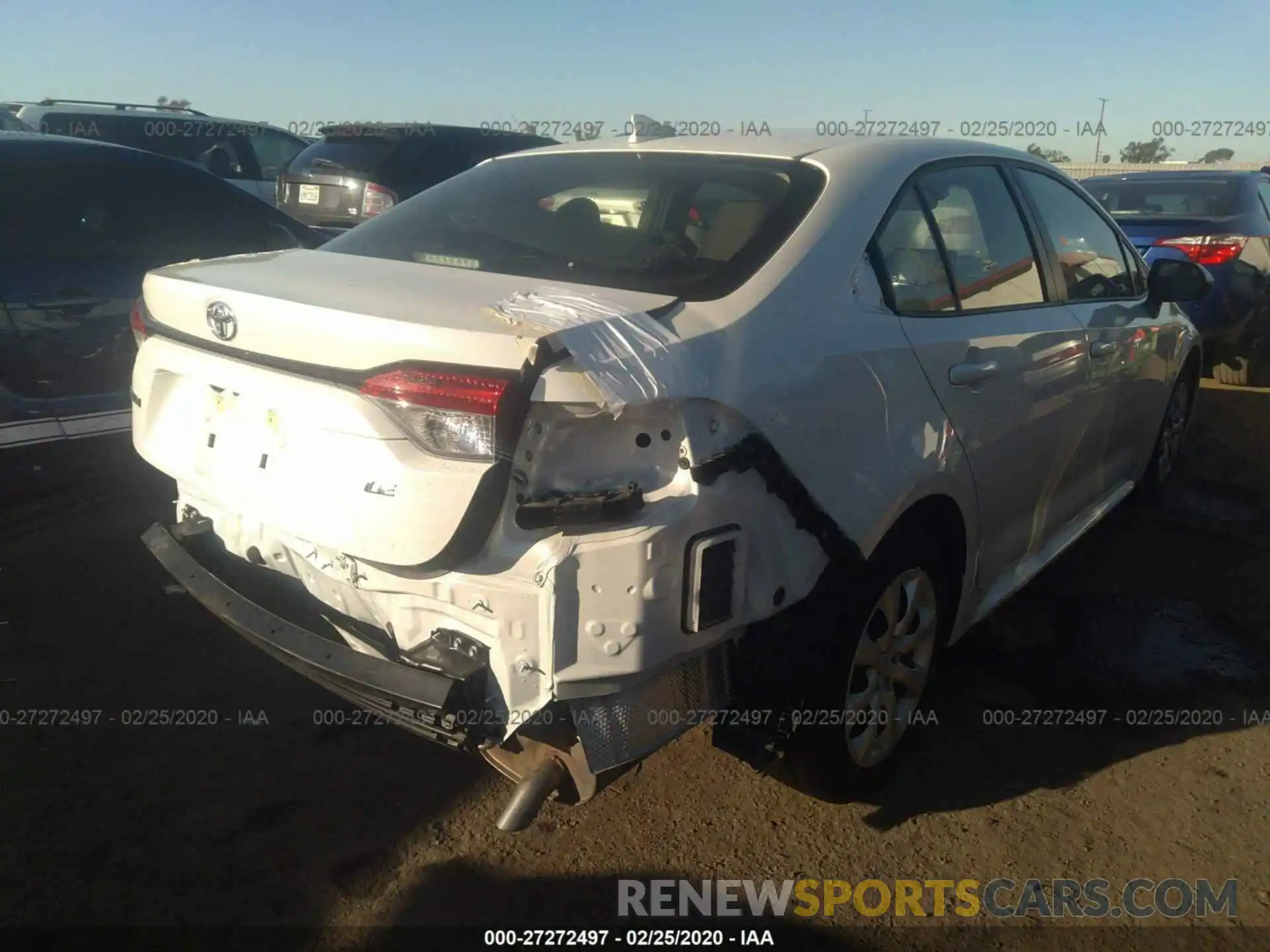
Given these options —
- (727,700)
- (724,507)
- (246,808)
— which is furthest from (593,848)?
(724,507)

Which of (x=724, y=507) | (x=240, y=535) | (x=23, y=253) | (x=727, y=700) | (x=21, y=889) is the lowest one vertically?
(x=21, y=889)

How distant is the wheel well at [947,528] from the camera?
2486mm

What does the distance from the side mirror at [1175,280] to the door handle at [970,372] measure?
5.55 ft

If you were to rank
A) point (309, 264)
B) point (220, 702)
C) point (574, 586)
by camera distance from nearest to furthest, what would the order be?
point (574, 586)
point (309, 264)
point (220, 702)

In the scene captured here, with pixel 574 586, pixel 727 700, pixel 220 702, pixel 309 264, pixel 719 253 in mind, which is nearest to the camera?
pixel 574 586

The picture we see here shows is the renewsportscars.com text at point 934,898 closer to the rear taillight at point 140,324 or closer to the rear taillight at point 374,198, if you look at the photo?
the rear taillight at point 140,324

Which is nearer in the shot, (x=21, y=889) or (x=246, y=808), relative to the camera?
(x=21, y=889)

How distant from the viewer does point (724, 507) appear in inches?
73.7

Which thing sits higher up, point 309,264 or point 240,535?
point 309,264

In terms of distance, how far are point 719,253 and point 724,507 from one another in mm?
709

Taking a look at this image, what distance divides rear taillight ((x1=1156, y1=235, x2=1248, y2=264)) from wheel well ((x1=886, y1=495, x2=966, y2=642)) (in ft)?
18.3

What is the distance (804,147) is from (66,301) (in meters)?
3.10

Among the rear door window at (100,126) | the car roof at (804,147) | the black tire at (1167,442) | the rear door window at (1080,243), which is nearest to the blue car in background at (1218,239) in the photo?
the black tire at (1167,442)

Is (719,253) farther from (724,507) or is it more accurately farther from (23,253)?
(23,253)
